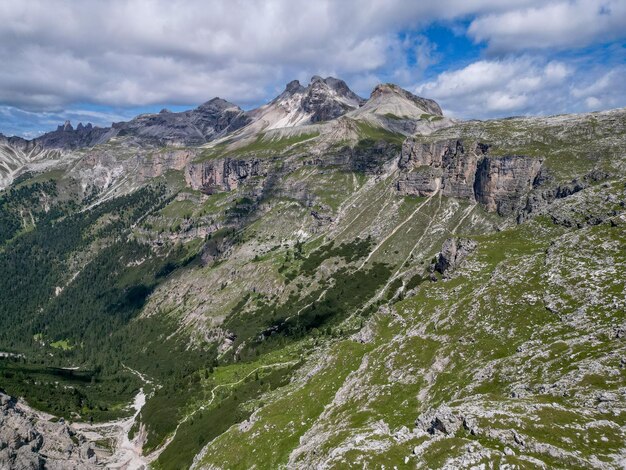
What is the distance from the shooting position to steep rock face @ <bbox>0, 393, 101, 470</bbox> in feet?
539

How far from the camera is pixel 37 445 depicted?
174 meters

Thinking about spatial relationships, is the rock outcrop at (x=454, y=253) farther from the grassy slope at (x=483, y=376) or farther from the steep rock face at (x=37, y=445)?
the steep rock face at (x=37, y=445)

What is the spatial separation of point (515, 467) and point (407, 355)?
62.1 metres

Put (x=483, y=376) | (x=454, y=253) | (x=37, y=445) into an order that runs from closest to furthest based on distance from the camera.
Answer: (x=483, y=376), (x=37, y=445), (x=454, y=253)

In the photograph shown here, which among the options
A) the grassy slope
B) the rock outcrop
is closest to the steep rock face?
the grassy slope

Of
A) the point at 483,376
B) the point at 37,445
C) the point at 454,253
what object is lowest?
the point at 37,445

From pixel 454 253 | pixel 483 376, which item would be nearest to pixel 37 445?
pixel 483 376

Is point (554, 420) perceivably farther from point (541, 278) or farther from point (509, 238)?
point (509, 238)

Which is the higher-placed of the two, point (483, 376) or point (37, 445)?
point (483, 376)

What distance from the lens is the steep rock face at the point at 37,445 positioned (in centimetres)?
16438

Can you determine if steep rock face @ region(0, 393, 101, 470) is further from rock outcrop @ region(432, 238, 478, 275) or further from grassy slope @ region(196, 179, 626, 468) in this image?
rock outcrop @ region(432, 238, 478, 275)

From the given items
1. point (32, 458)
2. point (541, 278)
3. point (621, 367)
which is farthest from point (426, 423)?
point (32, 458)

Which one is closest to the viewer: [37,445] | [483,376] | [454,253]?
[483,376]

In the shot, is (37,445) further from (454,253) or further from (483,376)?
(454,253)
